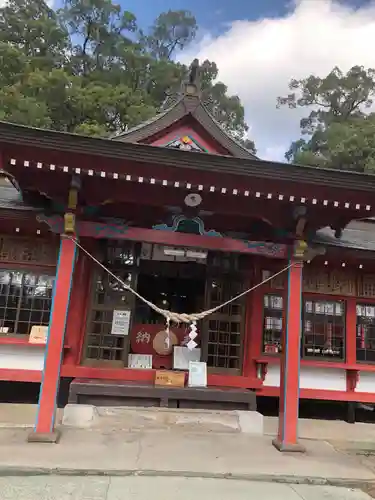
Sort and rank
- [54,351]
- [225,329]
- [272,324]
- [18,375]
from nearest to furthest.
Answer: [54,351]
[18,375]
[225,329]
[272,324]

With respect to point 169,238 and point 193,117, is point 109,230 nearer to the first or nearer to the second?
point 169,238

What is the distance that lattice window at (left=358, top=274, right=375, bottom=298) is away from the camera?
883 cm

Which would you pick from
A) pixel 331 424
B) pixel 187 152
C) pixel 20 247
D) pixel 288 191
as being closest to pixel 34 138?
pixel 187 152

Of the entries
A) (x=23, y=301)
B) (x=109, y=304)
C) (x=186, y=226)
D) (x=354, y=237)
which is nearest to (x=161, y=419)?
(x=109, y=304)

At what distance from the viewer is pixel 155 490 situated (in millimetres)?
4504

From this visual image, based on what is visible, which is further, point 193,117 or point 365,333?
point 365,333

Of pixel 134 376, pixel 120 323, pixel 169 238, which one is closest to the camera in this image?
pixel 169 238

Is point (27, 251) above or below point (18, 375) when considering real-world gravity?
above

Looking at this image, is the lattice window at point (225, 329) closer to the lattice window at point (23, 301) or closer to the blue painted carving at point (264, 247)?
the blue painted carving at point (264, 247)

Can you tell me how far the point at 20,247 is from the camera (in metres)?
7.96

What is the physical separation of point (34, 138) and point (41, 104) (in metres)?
25.9

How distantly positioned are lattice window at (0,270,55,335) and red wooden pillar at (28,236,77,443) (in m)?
1.90

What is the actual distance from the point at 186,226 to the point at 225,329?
8.53 ft

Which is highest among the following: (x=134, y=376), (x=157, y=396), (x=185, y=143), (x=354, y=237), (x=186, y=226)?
(x=185, y=143)
